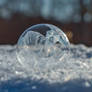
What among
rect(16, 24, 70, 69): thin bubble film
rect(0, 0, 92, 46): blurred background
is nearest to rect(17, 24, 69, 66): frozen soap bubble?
rect(16, 24, 70, 69): thin bubble film

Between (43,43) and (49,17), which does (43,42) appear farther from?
(49,17)

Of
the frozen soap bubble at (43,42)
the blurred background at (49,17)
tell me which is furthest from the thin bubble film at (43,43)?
the blurred background at (49,17)

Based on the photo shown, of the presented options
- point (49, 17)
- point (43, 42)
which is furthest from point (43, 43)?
point (49, 17)

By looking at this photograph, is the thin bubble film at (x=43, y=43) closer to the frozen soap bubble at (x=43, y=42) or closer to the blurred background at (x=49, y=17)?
the frozen soap bubble at (x=43, y=42)

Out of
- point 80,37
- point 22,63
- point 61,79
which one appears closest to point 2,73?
point 22,63

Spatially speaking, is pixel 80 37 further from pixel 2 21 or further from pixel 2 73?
pixel 2 73

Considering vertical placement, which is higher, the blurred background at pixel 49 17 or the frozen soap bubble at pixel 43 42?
the frozen soap bubble at pixel 43 42
